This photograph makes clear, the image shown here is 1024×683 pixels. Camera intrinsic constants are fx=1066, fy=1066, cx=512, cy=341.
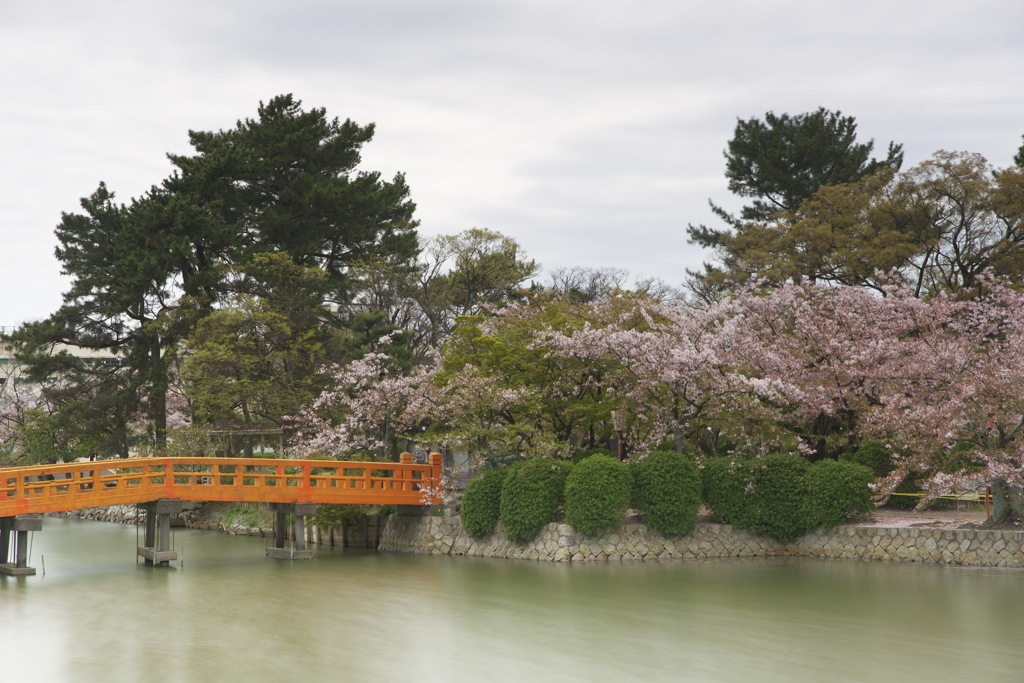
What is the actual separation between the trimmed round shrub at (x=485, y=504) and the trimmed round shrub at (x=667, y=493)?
3009mm

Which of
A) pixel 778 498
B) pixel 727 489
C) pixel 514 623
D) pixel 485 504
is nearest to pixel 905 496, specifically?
pixel 778 498

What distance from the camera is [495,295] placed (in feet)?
134

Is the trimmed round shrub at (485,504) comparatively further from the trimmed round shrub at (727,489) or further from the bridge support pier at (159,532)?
the bridge support pier at (159,532)

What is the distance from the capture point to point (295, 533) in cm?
2383

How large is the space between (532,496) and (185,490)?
729 cm

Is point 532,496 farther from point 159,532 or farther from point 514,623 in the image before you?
point 159,532

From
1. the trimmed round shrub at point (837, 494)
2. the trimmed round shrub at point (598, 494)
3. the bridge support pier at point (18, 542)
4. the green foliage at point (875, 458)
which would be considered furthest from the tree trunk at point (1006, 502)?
the bridge support pier at point (18, 542)

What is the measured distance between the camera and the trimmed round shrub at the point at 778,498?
21.5 metres

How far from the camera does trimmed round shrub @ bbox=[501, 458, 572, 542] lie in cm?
2166

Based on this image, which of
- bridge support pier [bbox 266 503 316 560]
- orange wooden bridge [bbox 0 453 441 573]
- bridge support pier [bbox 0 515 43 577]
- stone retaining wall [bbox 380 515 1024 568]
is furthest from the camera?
bridge support pier [bbox 266 503 316 560]

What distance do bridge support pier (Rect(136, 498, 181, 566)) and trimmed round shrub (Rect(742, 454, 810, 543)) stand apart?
11.9m

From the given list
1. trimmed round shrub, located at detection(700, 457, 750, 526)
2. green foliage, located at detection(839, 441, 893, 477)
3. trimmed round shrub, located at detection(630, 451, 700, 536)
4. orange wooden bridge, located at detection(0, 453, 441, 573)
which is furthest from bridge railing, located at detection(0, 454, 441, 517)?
green foliage, located at detection(839, 441, 893, 477)

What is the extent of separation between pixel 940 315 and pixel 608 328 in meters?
7.39

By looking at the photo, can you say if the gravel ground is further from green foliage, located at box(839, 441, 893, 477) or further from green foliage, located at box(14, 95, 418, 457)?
green foliage, located at box(14, 95, 418, 457)
